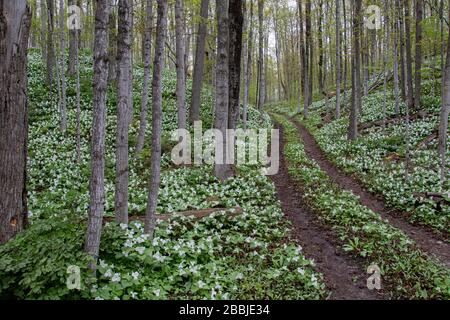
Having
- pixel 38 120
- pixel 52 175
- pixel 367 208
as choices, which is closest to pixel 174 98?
pixel 38 120

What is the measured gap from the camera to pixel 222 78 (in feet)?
37.4

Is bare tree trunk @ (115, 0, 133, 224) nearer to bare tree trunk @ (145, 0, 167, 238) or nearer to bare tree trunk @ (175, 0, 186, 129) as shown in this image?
bare tree trunk @ (145, 0, 167, 238)

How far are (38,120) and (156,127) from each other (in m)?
14.6

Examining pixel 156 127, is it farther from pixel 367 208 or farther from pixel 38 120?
pixel 38 120

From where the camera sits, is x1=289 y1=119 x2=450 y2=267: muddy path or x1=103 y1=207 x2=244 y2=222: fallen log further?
x1=103 y1=207 x2=244 y2=222: fallen log

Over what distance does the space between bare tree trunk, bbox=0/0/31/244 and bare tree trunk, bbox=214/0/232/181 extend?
605 cm

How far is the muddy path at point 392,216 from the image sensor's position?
7.77 m

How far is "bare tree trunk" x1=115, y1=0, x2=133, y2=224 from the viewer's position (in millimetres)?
6477

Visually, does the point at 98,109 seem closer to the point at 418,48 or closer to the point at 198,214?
the point at 198,214

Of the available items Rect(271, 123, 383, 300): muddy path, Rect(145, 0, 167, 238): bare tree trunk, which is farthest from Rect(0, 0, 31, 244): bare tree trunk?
Rect(271, 123, 383, 300): muddy path

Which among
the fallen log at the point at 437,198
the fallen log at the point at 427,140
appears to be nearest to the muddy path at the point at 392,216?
the fallen log at the point at 437,198

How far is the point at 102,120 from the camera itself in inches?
198

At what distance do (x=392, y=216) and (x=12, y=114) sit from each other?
9.51m
